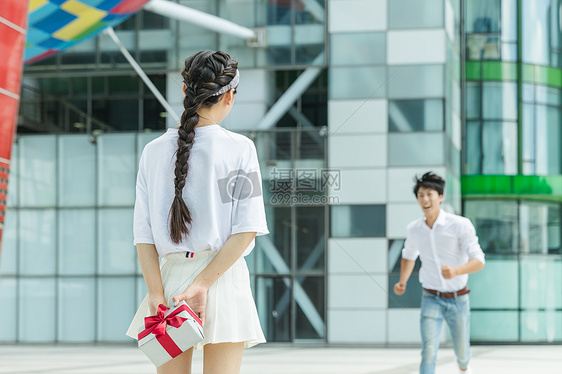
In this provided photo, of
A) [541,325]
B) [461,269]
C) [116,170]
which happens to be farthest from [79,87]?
[461,269]

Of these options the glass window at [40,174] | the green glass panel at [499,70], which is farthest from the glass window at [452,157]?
the glass window at [40,174]

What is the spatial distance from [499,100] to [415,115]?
2.70 m

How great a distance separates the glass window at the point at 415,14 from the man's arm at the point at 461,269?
43.9ft

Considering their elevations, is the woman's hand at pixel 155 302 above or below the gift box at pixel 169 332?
above

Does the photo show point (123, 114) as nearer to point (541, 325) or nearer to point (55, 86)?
point (55, 86)

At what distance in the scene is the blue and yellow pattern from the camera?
1274 cm

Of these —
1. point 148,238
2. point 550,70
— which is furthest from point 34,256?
point 148,238

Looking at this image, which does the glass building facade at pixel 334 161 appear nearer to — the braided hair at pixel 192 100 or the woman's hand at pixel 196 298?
the braided hair at pixel 192 100

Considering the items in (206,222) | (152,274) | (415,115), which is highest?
(415,115)

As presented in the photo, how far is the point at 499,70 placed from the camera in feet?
67.8

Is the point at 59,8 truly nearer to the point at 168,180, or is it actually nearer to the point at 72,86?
the point at 72,86

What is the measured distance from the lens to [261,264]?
766 inches

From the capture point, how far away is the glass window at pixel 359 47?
64.5 ft

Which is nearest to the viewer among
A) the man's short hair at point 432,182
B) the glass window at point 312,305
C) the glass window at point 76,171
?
the man's short hair at point 432,182
